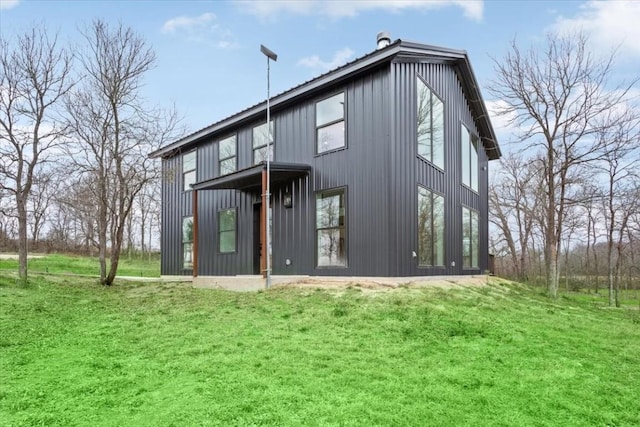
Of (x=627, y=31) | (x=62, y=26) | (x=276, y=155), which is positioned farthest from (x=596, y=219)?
(x=62, y=26)

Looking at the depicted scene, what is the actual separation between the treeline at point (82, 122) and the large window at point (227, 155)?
1.58 meters

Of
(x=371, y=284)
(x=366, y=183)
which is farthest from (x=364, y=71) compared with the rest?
(x=371, y=284)

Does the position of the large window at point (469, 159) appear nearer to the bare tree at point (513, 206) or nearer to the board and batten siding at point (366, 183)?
the board and batten siding at point (366, 183)

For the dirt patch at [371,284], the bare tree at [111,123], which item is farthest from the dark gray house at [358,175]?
the bare tree at [111,123]

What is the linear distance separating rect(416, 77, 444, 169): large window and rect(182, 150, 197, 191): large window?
7.90 m

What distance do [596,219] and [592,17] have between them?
13.8 meters

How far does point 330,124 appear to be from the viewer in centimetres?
930

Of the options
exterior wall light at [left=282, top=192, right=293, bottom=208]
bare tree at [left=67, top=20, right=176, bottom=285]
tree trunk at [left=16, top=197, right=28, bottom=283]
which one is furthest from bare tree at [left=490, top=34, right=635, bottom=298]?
tree trunk at [left=16, top=197, right=28, bottom=283]

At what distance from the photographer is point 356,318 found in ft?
18.2

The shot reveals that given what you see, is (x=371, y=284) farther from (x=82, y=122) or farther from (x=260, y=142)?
(x=82, y=122)

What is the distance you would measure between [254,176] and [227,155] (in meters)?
3.14

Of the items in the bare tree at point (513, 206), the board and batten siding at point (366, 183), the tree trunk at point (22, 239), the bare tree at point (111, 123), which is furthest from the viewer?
the bare tree at point (513, 206)

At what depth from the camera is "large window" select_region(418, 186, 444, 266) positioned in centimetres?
885

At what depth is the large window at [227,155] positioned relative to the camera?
12117 mm
